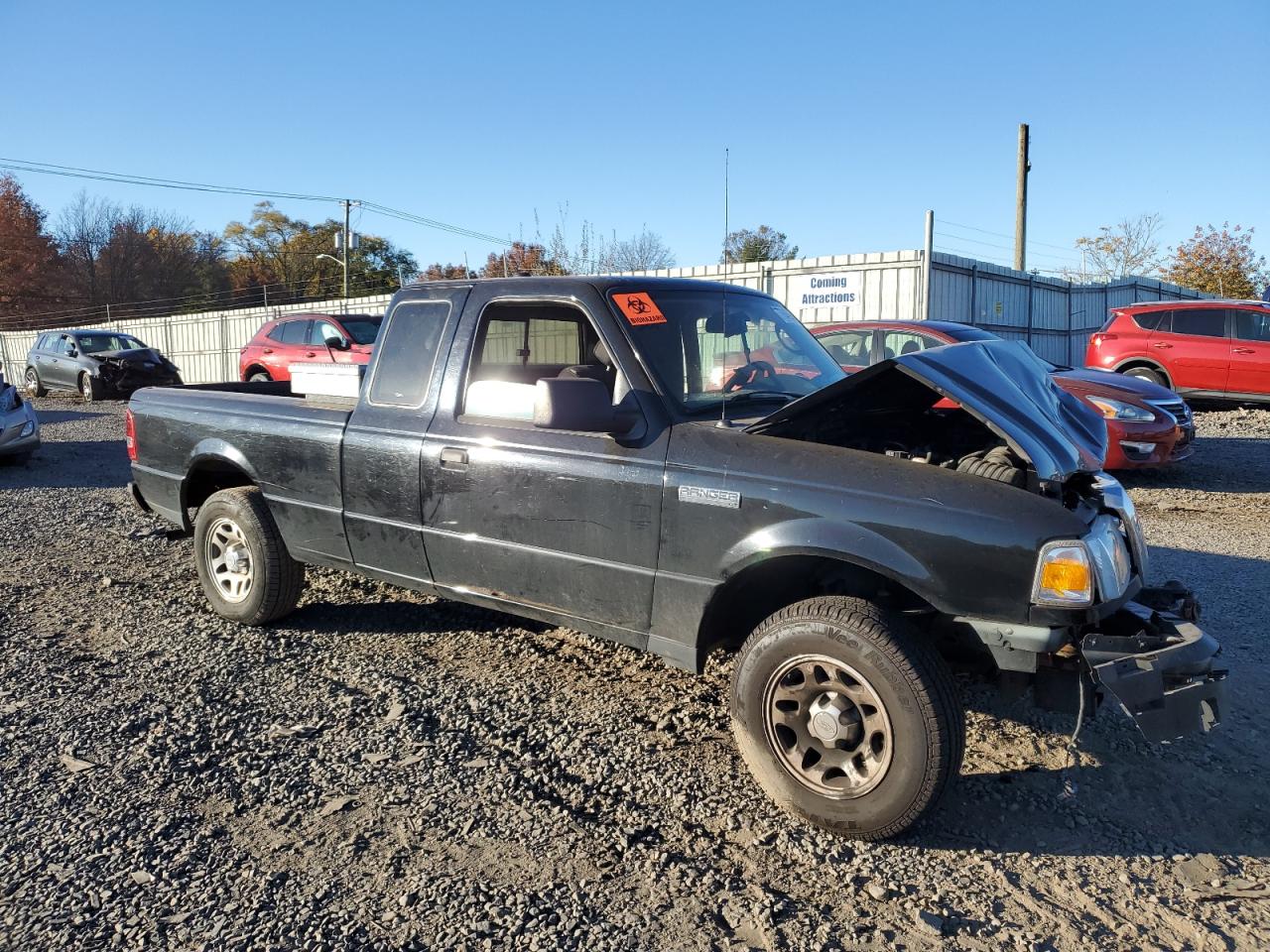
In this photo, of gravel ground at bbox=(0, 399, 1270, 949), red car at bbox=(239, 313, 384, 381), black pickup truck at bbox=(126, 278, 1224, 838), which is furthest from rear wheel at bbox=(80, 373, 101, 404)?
black pickup truck at bbox=(126, 278, 1224, 838)

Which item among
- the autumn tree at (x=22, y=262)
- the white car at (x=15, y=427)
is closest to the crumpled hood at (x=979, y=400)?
the white car at (x=15, y=427)

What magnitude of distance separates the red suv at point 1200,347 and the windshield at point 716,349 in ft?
36.0

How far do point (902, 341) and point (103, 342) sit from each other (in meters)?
19.0

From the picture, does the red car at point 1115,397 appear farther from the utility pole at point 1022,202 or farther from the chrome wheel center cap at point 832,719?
the utility pole at point 1022,202

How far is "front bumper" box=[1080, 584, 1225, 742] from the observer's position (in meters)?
2.60

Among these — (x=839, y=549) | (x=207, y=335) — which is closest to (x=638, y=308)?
(x=839, y=549)

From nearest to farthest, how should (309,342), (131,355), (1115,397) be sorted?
(1115,397), (309,342), (131,355)

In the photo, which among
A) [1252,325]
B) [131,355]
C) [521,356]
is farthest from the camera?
[131,355]

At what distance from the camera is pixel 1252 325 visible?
41.5 feet

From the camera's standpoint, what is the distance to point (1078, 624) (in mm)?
2725

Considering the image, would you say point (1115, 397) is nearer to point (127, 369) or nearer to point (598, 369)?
point (598, 369)

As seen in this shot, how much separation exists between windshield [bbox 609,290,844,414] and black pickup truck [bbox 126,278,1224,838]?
0.05 feet

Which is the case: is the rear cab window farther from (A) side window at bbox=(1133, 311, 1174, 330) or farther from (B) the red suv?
(A) side window at bbox=(1133, 311, 1174, 330)

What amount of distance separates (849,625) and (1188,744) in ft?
6.02
